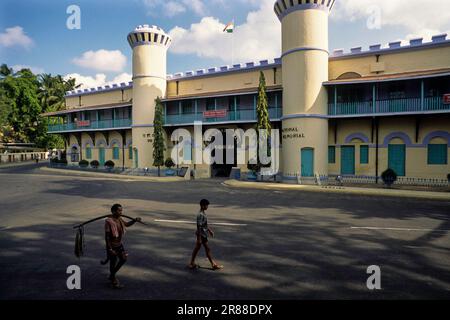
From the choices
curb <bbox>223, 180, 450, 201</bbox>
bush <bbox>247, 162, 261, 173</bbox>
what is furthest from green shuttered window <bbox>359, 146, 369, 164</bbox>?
bush <bbox>247, 162, 261, 173</bbox>

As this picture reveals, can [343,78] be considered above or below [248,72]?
below

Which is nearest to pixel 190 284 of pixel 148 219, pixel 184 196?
pixel 148 219

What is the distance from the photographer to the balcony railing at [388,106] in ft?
66.5

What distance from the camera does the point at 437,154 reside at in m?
21.2

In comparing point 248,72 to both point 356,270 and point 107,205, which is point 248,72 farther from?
point 356,270

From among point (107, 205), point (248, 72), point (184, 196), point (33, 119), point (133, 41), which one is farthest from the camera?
point (33, 119)

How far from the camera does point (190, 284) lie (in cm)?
616

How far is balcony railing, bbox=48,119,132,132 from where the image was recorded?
3449 cm

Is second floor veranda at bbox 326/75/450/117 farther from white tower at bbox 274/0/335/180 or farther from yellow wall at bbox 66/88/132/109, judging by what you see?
yellow wall at bbox 66/88/132/109

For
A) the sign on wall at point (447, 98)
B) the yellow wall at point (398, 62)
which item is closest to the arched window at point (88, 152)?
the yellow wall at point (398, 62)

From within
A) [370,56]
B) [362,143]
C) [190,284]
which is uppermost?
[370,56]

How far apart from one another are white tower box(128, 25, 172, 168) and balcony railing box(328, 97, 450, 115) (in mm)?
18457

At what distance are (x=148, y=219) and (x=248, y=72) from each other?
2141 centimetres

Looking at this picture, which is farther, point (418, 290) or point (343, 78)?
point (343, 78)
